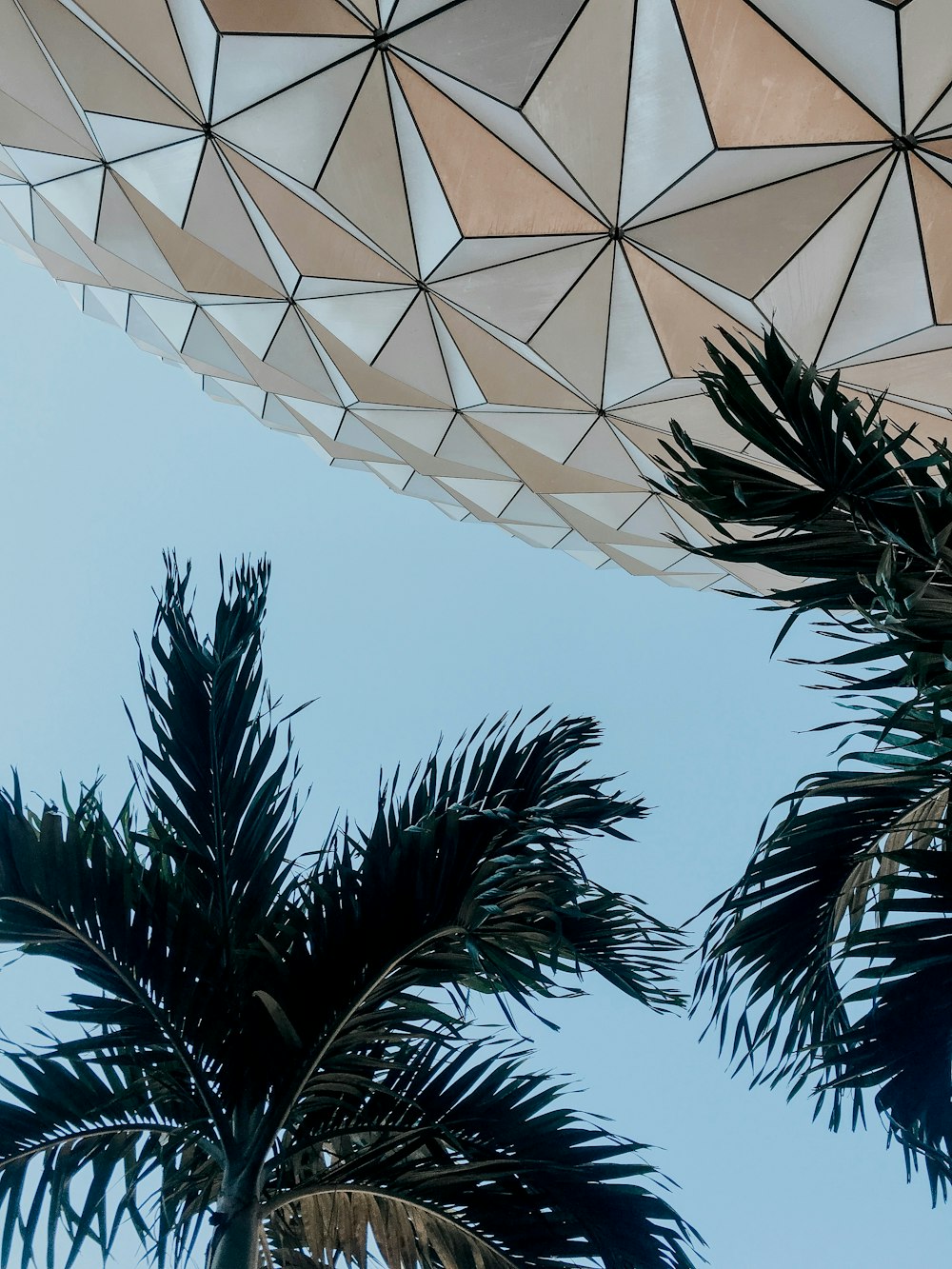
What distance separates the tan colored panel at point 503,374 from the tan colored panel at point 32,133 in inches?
137

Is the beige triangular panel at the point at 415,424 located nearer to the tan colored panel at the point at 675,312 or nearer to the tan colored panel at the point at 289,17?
the tan colored panel at the point at 675,312

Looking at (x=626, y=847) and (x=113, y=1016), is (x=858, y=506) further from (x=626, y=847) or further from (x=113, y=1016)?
(x=626, y=847)

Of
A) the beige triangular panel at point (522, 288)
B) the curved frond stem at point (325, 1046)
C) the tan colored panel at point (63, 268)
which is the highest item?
the tan colored panel at point (63, 268)

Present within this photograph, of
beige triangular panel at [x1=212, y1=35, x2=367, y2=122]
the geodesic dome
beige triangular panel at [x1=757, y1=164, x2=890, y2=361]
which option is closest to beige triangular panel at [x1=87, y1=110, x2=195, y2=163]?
the geodesic dome

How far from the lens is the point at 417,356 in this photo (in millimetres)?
9680

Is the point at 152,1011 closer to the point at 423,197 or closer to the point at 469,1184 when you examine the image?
the point at 469,1184

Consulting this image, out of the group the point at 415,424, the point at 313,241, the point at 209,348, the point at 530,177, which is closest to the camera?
the point at 530,177

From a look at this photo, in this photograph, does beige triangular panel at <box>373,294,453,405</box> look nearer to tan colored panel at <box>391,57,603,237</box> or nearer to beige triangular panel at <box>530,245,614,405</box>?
beige triangular panel at <box>530,245,614,405</box>

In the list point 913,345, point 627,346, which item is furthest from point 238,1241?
point 913,345

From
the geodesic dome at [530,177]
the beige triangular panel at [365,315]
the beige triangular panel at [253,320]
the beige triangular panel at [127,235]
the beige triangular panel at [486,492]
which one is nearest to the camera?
the geodesic dome at [530,177]

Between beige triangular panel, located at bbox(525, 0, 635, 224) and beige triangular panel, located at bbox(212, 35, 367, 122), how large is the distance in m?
1.27

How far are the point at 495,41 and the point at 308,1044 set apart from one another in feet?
19.4

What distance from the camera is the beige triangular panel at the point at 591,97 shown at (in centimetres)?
644

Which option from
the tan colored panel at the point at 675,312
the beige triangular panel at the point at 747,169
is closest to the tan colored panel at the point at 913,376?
the tan colored panel at the point at 675,312
